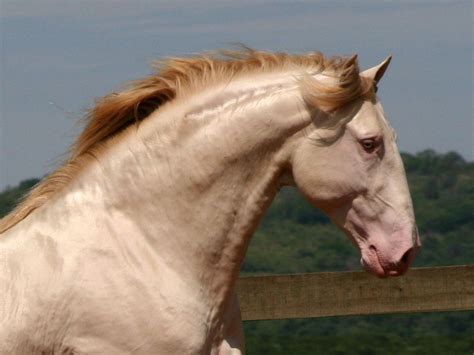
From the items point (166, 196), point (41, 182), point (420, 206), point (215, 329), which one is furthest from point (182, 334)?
point (420, 206)

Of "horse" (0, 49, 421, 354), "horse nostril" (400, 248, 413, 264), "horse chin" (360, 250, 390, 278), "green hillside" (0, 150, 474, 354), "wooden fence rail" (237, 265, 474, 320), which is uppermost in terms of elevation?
"horse" (0, 49, 421, 354)

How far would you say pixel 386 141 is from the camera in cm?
451

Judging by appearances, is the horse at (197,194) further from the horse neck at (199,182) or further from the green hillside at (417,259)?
the green hillside at (417,259)

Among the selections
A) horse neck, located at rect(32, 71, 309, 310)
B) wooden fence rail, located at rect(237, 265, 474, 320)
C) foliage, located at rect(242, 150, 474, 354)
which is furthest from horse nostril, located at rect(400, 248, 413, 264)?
foliage, located at rect(242, 150, 474, 354)

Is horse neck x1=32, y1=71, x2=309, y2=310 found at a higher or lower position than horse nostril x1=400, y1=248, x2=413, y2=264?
higher

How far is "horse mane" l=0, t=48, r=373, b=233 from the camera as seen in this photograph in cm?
459

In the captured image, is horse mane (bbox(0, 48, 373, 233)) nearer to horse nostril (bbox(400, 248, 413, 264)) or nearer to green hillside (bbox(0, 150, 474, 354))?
horse nostril (bbox(400, 248, 413, 264))

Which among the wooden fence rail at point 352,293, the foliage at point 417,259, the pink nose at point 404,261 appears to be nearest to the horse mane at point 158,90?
the pink nose at point 404,261

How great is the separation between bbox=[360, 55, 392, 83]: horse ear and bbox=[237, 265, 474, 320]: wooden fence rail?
280 centimetres

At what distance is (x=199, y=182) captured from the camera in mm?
4512

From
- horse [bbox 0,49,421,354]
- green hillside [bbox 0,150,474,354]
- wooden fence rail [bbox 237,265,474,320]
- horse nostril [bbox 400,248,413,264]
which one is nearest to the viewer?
horse [bbox 0,49,421,354]

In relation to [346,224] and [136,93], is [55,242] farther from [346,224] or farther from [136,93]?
[346,224]

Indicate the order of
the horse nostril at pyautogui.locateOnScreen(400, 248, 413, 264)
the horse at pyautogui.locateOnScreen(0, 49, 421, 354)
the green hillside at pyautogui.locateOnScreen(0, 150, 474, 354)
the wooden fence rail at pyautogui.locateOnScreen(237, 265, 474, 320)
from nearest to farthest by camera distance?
1. the horse at pyautogui.locateOnScreen(0, 49, 421, 354)
2. the horse nostril at pyautogui.locateOnScreen(400, 248, 413, 264)
3. the wooden fence rail at pyautogui.locateOnScreen(237, 265, 474, 320)
4. the green hillside at pyautogui.locateOnScreen(0, 150, 474, 354)

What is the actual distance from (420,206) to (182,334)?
19.4 meters
